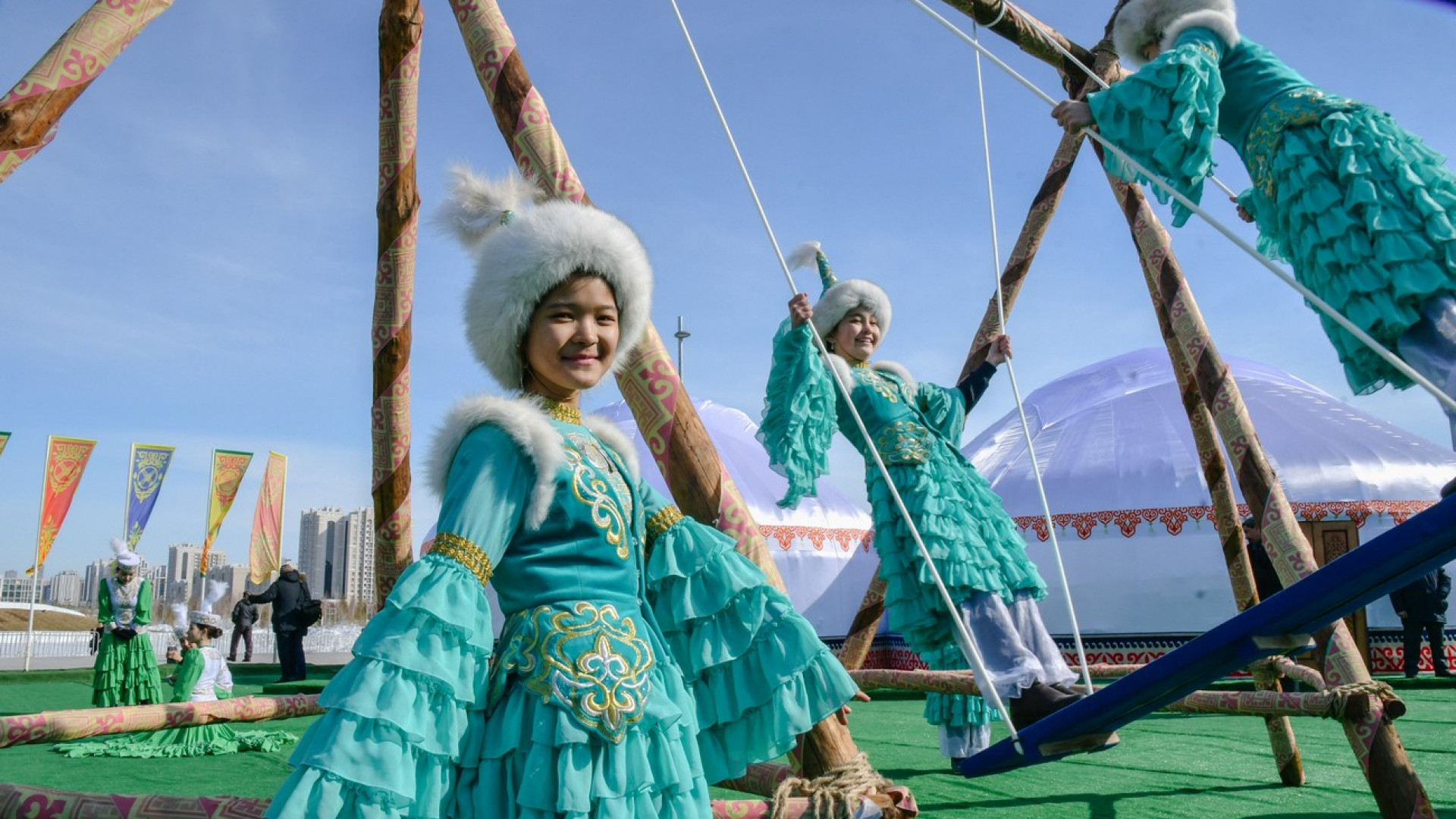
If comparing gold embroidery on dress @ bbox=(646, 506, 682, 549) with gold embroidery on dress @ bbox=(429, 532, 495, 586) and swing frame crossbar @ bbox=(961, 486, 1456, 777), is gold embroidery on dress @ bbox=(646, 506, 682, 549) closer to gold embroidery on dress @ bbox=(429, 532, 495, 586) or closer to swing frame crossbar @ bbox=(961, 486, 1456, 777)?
gold embroidery on dress @ bbox=(429, 532, 495, 586)

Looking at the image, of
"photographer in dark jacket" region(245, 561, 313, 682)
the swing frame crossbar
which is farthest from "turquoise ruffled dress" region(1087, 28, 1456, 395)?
"photographer in dark jacket" region(245, 561, 313, 682)

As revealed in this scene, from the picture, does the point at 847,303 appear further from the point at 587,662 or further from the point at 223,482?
the point at 223,482

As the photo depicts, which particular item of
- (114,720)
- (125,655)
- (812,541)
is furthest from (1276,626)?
(812,541)

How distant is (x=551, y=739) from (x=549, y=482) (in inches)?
15.4

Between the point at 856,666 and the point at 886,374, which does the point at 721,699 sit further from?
the point at 856,666

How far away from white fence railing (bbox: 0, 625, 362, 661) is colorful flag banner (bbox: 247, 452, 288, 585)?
4.09 meters

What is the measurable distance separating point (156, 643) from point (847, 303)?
776 inches

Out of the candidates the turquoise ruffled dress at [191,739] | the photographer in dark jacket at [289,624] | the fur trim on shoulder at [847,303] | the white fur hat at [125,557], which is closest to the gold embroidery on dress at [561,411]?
the fur trim on shoulder at [847,303]

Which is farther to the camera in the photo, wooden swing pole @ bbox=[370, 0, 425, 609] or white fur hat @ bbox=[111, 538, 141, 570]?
white fur hat @ bbox=[111, 538, 141, 570]

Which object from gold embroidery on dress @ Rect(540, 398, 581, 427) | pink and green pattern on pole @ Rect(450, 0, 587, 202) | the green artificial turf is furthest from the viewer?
the green artificial turf

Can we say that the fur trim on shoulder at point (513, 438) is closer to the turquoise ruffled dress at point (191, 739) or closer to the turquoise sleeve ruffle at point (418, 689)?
the turquoise sleeve ruffle at point (418, 689)

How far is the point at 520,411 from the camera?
171cm

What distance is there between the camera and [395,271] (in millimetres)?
3449

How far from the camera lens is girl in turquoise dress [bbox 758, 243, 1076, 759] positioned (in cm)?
388
